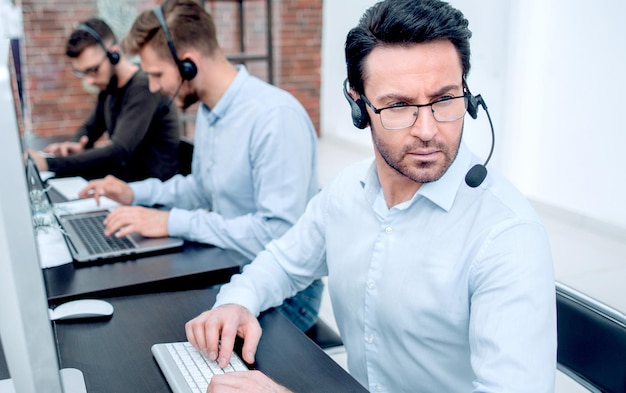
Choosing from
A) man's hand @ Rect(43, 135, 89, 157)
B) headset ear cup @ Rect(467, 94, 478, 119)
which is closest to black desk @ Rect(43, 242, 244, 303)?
headset ear cup @ Rect(467, 94, 478, 119)

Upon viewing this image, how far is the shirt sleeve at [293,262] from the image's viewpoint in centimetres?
128

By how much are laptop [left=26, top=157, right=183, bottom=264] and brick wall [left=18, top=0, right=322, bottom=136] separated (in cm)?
334

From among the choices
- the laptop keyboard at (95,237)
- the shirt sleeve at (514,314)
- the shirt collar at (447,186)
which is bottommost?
the laptop keyboard at (95,237)

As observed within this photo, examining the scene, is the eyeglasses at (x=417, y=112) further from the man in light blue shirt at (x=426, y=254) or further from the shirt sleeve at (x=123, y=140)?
the shirt sleeve at (x=123, y=140)

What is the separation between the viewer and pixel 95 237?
5.20ft

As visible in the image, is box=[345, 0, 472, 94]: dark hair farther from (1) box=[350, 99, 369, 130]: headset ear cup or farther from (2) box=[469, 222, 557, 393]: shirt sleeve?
(2) box=[469, 222, 557, 393]: shirt sleeve

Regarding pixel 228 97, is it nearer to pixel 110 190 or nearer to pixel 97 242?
pixel 110 190

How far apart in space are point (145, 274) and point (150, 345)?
31 centimetres

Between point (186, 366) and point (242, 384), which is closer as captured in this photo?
point (242, 384)

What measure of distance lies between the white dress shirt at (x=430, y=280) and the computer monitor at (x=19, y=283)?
57cm

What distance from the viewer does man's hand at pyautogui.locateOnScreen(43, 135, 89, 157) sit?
275 centimetres

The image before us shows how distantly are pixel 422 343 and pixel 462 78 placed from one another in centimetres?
44

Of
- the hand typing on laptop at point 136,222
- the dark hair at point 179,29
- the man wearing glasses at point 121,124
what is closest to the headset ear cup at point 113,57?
the man wearing glasses at point 121,124

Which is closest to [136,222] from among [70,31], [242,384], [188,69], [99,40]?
[188,69]
